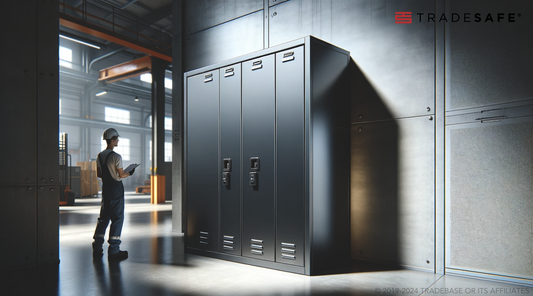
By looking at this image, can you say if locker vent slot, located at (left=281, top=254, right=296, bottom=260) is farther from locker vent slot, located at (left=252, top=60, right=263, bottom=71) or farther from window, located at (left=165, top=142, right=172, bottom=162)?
window, located at (left=165, top=142, right=172, bottom=162)

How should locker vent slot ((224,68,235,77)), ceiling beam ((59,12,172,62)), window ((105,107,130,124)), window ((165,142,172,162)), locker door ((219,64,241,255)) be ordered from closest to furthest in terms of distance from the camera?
locker door ((219,64,241,255)) < locker vent slot ((224,68,235,77)) < ceiling beam ((59,12,172,62)) < window ((105,107,130,124)) < window ((165,142,172,162))

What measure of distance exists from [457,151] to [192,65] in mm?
5609

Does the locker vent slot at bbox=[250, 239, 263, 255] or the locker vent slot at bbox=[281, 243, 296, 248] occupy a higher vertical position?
the locker vent slot at bbox=[281, 243, 296, 248]

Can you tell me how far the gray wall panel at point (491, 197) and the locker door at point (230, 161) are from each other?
9.16 ft

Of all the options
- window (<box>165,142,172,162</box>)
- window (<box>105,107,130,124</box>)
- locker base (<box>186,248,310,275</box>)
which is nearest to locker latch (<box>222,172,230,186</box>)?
locker base (<box>186,248,310,275</box>)

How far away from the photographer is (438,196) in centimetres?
438

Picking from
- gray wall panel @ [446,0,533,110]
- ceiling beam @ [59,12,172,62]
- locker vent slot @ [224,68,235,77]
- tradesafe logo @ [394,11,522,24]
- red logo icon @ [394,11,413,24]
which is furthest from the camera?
ceiling beam @ [59,12,172,62]

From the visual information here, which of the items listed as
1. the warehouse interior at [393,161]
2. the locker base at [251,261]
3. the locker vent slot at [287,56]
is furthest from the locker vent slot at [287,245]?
the locker vent slot at [287,56]

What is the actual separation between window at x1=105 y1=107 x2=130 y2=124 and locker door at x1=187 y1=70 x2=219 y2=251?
2081 cm

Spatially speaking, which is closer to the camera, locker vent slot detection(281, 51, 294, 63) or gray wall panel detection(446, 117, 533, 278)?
gray wall panel detection(446, 117, 533, 278)

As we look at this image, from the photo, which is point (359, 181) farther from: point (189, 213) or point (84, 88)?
point (84, 88)

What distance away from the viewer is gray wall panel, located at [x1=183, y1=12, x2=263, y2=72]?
6426mm

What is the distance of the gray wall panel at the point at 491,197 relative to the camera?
12.6ft

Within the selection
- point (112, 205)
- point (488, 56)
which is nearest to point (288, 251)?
point (112, 205)
